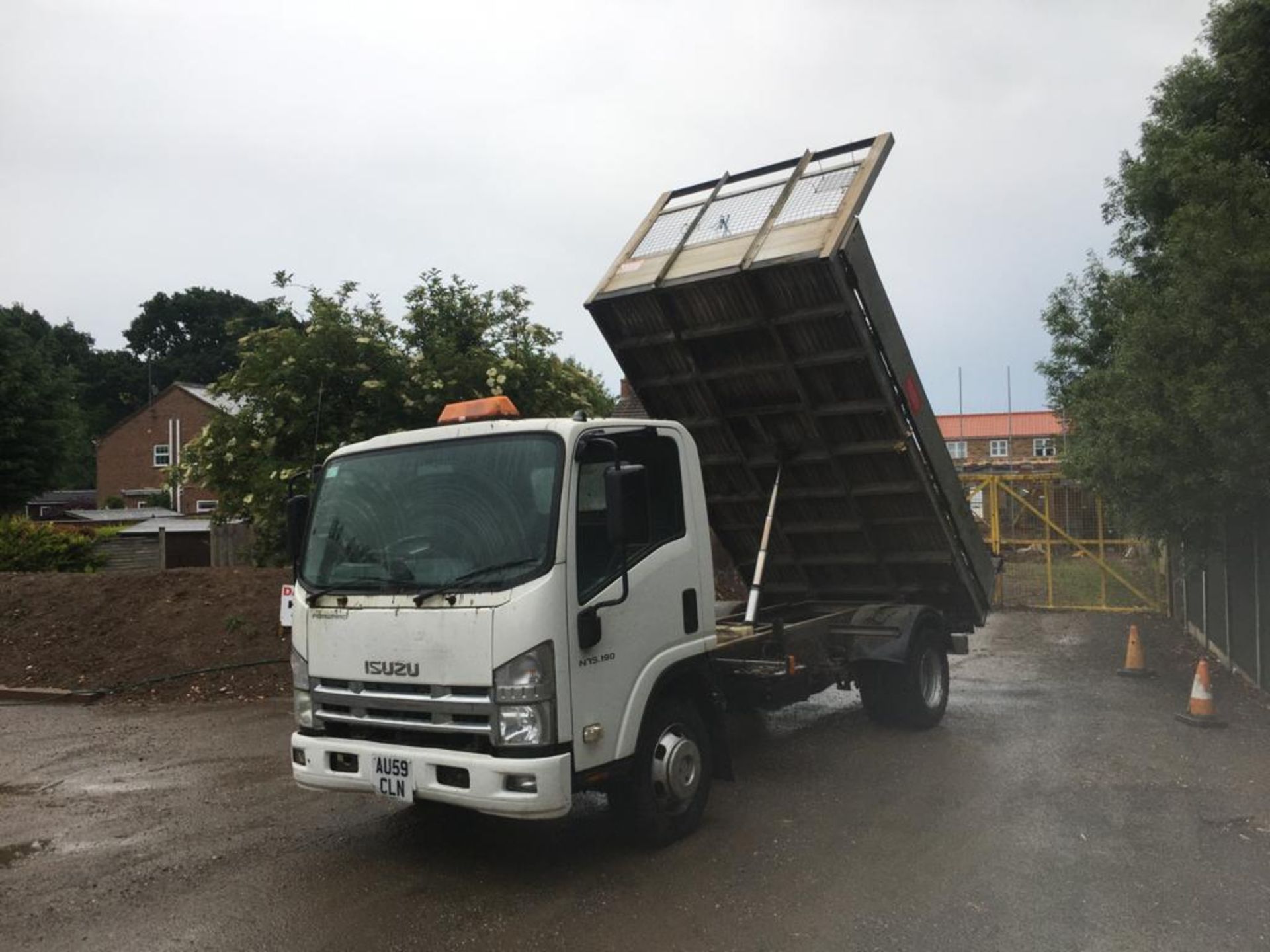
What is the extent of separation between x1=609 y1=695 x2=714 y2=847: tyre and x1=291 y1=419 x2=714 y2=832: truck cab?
138mm

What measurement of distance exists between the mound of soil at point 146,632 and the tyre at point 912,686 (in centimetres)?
659

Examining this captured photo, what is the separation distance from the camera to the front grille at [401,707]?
448cm

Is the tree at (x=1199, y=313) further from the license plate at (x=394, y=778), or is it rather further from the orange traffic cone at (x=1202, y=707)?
the license plate at (x=394, y=778)

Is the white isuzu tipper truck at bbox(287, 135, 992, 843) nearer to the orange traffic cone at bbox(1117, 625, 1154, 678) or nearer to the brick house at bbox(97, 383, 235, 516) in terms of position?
the orange traffic cone at bbox(1117, 625, 1154, 678)

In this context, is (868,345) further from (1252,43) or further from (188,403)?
(188,403)

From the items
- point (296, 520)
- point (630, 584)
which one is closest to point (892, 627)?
point (630, 584)

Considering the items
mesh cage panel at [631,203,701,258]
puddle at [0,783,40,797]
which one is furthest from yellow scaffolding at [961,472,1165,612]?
puddle at [0,783,40,797]

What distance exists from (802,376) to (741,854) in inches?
137

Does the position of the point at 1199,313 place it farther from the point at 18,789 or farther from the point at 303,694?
the point at 18,789

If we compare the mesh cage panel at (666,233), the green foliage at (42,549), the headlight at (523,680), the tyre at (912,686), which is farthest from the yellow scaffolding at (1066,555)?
the green foliage at (42,549)

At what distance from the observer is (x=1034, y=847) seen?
5.16 meters

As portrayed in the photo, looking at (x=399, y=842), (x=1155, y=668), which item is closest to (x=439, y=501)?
(x=399, y=842)

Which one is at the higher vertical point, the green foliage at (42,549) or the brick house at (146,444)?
the brick house at (146,444)

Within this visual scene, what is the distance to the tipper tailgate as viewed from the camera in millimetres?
6543
